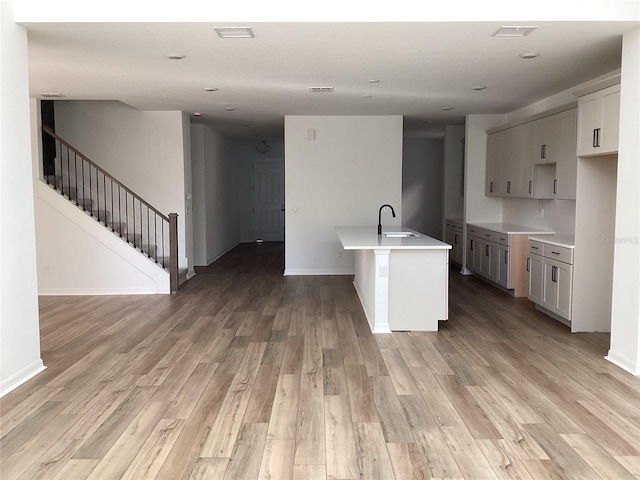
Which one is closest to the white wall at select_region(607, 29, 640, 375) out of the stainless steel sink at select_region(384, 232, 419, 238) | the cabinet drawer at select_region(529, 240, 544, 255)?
the cabinet drawer at select_region(529, 240, 544, 255)

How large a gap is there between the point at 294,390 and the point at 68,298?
4443 millimetres

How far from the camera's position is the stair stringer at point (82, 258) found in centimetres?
721

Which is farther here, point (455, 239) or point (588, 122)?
point (455, 239)

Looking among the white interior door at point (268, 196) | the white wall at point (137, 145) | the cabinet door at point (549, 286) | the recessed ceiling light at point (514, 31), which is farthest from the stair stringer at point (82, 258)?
the white interior door at point (268, 196)

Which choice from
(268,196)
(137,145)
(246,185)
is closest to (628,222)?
(137,145)

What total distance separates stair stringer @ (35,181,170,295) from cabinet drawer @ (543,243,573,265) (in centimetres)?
464

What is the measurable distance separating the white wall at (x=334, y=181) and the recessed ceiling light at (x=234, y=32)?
4.54m

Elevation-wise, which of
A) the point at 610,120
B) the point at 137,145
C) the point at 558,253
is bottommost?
the point at 558,253

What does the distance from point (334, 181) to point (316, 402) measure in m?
5.66

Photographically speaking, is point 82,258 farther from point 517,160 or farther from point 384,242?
point 517,160

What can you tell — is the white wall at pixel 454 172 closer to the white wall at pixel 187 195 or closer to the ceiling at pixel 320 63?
the ceiling at pixel 320 63

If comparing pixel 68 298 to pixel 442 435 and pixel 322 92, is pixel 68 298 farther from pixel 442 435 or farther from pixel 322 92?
pixel 442 435

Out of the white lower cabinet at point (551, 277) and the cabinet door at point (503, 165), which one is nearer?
the white lower cabinet at point (551, 277)

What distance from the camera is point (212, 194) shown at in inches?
424
